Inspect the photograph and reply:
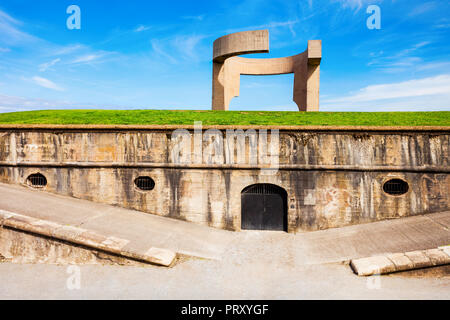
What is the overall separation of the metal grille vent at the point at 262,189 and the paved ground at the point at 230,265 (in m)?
1.55

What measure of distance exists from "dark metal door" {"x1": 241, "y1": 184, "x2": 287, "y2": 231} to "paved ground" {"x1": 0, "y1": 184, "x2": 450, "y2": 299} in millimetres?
460

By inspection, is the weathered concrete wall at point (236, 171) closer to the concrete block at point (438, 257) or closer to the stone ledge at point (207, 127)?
the stone ledge at point (207, 127)

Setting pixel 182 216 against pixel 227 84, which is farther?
pixel 227 84

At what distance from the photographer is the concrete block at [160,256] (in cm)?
779

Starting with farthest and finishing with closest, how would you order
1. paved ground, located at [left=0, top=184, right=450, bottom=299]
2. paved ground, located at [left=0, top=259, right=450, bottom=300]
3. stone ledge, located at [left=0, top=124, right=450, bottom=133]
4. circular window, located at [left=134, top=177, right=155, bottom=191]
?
circular window, located at [left=134, top=177, right=155, bottom=191], stone ledge, located at [left=0, top=124, right=450, bottom=133], paved ground, located at [left=0, top=184, right=450, bottom=299], paved ground, located at [left=0, top=259, right=450, bottom=300]

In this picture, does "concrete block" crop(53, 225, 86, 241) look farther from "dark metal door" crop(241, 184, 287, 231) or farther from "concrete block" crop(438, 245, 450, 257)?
"concrete block" crop(438, 245, 450, 257)

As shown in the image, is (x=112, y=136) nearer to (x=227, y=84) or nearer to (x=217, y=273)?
(x=217, y=273)

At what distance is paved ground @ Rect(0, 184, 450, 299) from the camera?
21.3ft

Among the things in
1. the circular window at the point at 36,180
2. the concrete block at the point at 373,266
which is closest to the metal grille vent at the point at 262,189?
the concrete block at the point at 373,266

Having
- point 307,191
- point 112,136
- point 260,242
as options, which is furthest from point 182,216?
point 307,191

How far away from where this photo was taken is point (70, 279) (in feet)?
23.1

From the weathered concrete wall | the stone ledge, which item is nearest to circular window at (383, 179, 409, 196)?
the weathered concrete wall
